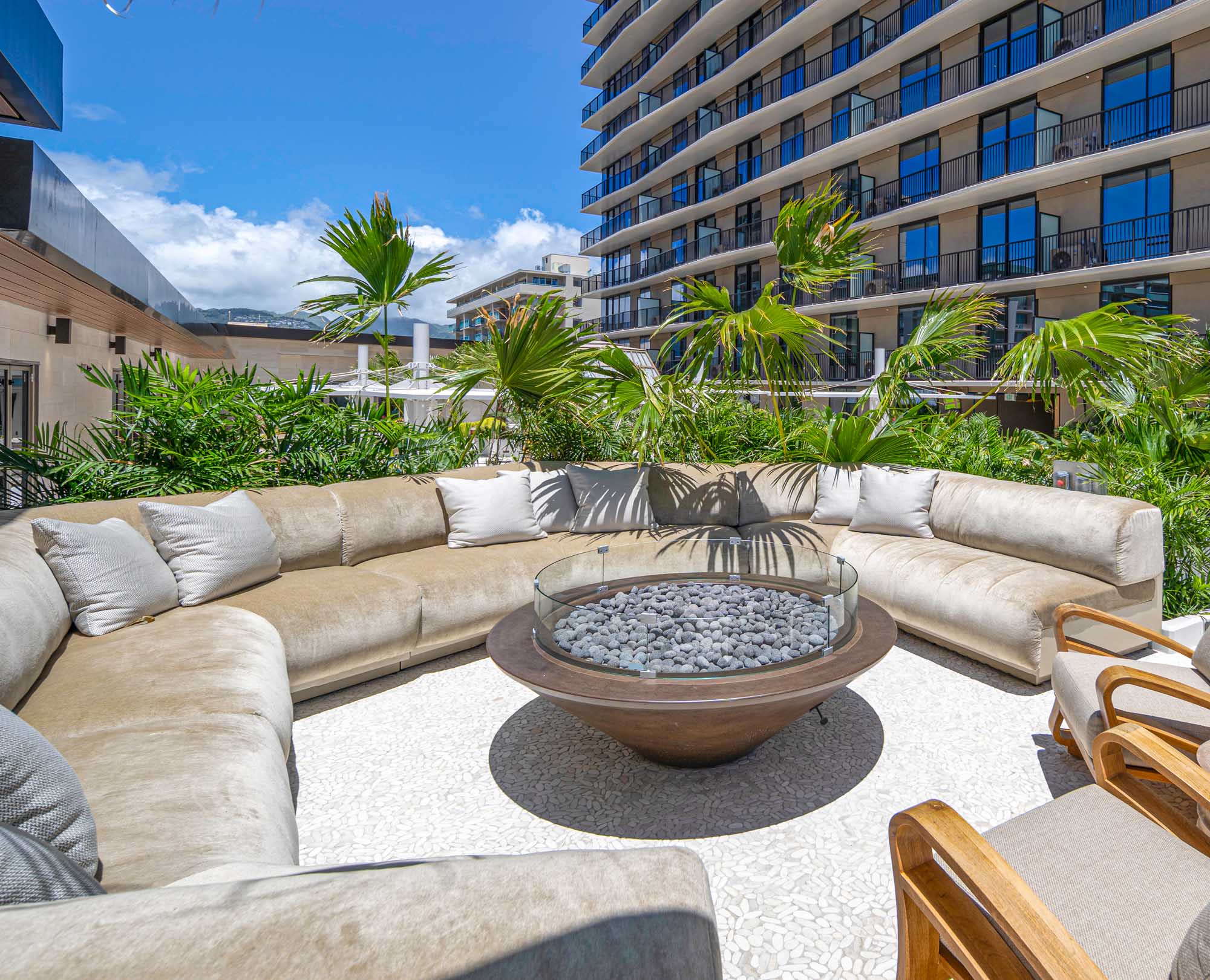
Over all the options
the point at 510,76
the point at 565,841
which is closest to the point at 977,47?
the point at 510,76

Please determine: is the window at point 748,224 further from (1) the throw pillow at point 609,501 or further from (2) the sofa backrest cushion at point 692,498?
(1) the throw pillow at point 609,501

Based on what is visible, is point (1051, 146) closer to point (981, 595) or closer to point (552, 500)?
point (981, 595)

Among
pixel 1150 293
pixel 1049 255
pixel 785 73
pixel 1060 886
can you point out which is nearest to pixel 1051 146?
pixel 1049 255

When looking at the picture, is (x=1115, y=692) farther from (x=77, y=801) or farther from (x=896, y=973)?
(x=77, y=801)

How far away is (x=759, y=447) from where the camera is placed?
229 inches

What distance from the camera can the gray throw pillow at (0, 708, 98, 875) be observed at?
3.78 ft

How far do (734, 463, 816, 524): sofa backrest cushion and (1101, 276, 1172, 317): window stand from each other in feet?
39.1

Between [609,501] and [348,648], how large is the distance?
6.82 feet

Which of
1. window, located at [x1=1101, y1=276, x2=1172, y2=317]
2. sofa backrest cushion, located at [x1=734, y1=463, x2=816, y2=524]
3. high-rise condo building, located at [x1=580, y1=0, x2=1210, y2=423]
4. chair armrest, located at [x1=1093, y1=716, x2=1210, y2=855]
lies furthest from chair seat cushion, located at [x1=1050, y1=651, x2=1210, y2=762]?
window, located at [x1=1101, y1=276, x2=1172, y2=317]

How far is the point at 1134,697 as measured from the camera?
219 centimetres

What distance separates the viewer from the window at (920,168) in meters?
16.7

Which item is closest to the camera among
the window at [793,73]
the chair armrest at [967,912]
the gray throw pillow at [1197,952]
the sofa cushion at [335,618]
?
the gray throw pillow at [1197,952]

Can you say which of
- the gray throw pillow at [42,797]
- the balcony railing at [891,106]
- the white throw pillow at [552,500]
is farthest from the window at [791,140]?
the gray throw pillow at [42,797]

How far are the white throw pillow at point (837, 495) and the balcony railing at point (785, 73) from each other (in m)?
16.4
